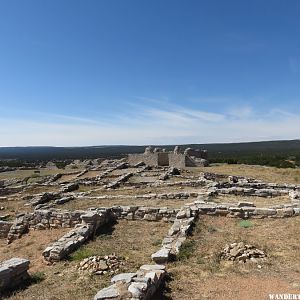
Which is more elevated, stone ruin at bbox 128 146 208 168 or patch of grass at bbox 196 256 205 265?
stone ruin at bbox 128 146 208 168

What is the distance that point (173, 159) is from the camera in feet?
133

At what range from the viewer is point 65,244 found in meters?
11.3

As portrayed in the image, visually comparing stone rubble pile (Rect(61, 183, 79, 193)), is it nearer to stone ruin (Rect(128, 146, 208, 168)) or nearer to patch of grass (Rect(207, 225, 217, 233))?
patch of grass (Rect(207, 225, 217, 233))

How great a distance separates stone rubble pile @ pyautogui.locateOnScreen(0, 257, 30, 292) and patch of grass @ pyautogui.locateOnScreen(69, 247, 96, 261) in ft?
5.57

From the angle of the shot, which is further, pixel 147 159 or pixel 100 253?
pixel 147 159

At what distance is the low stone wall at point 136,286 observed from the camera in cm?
677

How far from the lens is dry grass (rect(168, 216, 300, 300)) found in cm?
772

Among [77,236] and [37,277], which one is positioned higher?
[77,236]

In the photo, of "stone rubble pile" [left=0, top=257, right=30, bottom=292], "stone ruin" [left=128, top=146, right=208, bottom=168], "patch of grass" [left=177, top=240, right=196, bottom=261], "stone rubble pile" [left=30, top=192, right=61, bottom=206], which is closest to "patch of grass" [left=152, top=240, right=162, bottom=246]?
"patch of grass" [left=177, top=240, right=196, bottom=261]

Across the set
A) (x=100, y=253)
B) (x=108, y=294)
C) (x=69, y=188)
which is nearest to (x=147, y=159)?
(x=69, y=188)

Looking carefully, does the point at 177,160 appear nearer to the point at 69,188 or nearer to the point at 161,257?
the point at 69,188

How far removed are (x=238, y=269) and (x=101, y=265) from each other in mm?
3283

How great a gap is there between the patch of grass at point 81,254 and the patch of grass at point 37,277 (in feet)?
3.78

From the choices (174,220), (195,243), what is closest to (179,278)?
(195,243)
